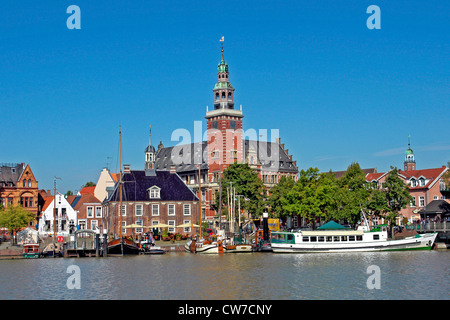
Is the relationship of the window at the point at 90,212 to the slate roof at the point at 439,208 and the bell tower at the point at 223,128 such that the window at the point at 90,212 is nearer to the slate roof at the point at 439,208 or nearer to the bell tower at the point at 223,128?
the bell tower at the point at 223,128

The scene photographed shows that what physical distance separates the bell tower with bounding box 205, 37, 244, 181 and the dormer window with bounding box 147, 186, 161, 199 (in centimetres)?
2816

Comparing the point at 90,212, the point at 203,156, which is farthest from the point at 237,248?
the point at 203,156

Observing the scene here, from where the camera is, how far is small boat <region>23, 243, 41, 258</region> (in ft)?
257

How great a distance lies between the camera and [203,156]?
143 metres

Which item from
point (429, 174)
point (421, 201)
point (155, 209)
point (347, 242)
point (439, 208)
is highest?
point (429, 174)

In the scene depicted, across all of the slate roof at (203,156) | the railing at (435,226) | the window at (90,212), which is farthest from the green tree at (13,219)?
the railing at (435,226)

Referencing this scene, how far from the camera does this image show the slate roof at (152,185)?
353ft

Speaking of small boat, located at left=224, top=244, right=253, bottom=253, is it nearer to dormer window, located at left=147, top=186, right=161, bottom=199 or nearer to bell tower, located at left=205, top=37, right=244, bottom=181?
dormer window, located at left=147, top=186, right=161, bottom=199

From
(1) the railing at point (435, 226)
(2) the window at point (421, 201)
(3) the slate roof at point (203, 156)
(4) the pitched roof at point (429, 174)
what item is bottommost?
(1) the railing at point (435, 226)

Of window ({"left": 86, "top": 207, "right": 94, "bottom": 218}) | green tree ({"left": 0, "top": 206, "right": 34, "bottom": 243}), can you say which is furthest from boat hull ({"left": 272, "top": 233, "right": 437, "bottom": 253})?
window ({"left": 86, "top": 207, "right": 94, "bottom": 218})

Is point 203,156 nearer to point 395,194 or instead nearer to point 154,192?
point 154,192

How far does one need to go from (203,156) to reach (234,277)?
293 feet

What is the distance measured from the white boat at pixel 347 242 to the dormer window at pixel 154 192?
32797 millimetres
